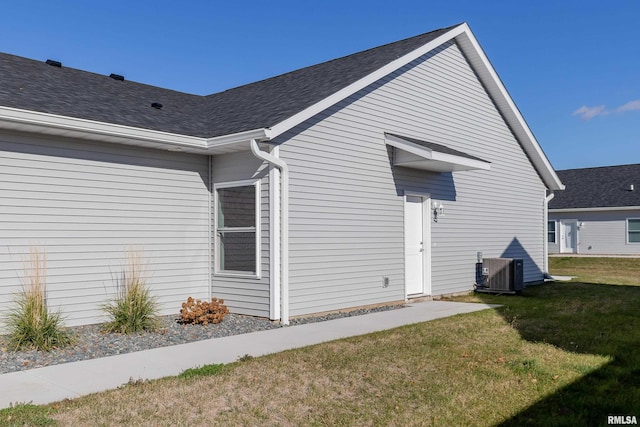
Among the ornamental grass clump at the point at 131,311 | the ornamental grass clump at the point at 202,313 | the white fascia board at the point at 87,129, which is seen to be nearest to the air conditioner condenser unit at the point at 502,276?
the ornamental grass clump at the point at 202,313

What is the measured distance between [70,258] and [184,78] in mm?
12388

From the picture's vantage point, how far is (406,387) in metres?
5.07

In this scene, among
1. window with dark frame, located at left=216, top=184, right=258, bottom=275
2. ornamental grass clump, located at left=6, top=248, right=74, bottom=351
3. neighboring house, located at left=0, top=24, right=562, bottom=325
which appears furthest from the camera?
window with dark frame, located at left=216, top=184, right=258, bottom=275

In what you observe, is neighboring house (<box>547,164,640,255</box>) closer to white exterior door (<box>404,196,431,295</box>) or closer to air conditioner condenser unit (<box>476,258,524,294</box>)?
air conditioner condenser unit (<box>476,258,524,294</box>)

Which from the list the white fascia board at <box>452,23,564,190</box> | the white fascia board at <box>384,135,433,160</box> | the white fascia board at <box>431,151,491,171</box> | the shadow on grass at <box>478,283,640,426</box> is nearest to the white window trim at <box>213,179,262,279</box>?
the white fascia board at <box>384,135,433,160</box>

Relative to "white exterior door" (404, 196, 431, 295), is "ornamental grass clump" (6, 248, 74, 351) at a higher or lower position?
lower

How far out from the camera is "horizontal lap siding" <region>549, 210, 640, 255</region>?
86.0 ft

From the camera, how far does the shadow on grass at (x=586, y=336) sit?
14.5 ft

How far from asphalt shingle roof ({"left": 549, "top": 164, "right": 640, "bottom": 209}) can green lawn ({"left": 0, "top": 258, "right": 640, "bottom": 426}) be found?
20.9 m

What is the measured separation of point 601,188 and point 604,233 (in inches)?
95.4

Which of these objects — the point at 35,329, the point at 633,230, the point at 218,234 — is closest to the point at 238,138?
the point at 218,234

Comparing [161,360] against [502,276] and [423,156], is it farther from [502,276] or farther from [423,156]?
[502,276]

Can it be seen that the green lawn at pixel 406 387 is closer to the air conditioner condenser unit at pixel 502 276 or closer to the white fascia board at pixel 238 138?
the white fascia board at pixel 238 138

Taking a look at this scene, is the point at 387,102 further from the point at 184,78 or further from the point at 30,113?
the point at 184,78
